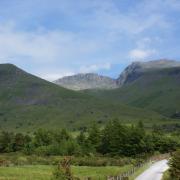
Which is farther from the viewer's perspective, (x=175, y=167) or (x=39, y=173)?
(x=39, y=173)

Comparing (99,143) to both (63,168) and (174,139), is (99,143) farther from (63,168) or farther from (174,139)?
(63,168)

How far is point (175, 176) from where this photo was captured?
4853 centimetres

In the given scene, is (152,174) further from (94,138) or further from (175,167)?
(94,138)

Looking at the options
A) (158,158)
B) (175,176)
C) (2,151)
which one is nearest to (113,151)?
(158,158)

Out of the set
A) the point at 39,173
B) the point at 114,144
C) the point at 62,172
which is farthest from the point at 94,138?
the point at 62,172

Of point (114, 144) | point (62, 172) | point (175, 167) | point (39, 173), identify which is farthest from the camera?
point (114, 144)

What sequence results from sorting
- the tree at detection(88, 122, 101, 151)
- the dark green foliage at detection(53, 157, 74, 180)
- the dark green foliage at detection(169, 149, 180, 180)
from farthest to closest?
the tree at detection(88, 122, 101, 151), the dark green foliage at detection(169, 149, 180, 180), the dark green foliage at detection(53, 157, 74, 180)

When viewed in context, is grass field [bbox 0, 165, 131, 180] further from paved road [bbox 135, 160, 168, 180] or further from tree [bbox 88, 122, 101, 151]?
tree [bbox 88, 122, 101, 151]

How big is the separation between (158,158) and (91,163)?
18.9 metres

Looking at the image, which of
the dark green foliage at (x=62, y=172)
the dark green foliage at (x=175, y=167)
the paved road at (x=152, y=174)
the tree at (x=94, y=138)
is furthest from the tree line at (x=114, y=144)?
the dark green foliage at (x=62, y=172)

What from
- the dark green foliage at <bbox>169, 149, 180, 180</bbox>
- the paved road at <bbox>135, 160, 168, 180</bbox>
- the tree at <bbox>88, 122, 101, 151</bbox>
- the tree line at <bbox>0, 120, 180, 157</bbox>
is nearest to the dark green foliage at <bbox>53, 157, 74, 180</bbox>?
the dark green foliage at <bbox>169, 149, 180, 180</bbox>

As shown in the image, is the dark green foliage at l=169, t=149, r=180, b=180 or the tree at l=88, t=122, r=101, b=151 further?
the tree at l=88, t=122, r=101, b=151

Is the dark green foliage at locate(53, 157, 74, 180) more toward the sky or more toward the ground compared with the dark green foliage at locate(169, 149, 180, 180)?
more toward the sky

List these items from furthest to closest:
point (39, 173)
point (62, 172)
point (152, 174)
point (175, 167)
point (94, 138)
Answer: point (94, 138), point (39, 173), point (152, 174), point (175, 167), point (62, 172)
